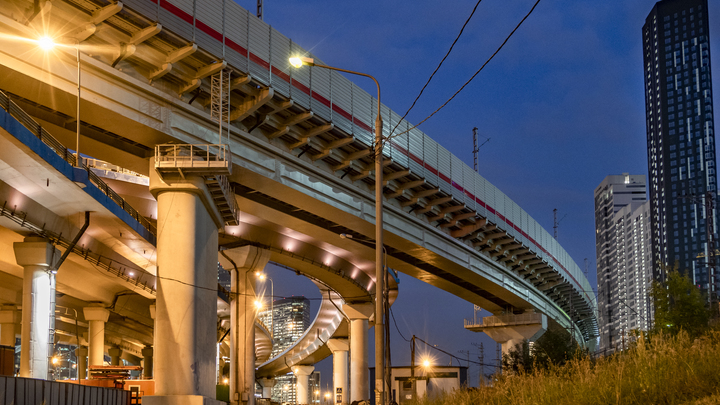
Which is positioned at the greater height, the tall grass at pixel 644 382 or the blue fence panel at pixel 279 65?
the blue fence panel at pixel 279 65

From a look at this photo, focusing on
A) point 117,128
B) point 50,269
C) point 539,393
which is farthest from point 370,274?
point 539,393

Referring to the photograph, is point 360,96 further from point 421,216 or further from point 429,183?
point 421,216

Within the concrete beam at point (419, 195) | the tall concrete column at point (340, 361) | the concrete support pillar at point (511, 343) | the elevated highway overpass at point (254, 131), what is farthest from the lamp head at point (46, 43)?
the tall concrete column at point (340, 361)

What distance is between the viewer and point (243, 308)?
A: 140 feet

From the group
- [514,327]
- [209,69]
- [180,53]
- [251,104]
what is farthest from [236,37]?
[514,327]

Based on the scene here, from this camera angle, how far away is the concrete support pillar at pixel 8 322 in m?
55.3

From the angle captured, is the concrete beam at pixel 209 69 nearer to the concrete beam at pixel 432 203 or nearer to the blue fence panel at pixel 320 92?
the blue fence panel at pixel 320 92

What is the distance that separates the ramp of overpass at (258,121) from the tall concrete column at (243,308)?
1.90 meters

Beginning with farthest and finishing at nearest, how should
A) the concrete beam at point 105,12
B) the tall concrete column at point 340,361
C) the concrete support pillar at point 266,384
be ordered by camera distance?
1. the concrete support pillar at point 266,384
2. the tall concrete column at point 340,361
3. the concrete beam at point 105,12

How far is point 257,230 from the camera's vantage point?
136 feet

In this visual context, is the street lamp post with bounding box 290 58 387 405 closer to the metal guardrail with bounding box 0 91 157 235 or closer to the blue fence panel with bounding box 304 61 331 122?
the metal guardrail with bounding box 0 91 157 235

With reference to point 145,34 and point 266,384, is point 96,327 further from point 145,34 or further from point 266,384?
point 266,384

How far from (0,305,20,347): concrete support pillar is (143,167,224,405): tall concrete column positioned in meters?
35.2

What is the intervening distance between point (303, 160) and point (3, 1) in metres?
14.9
